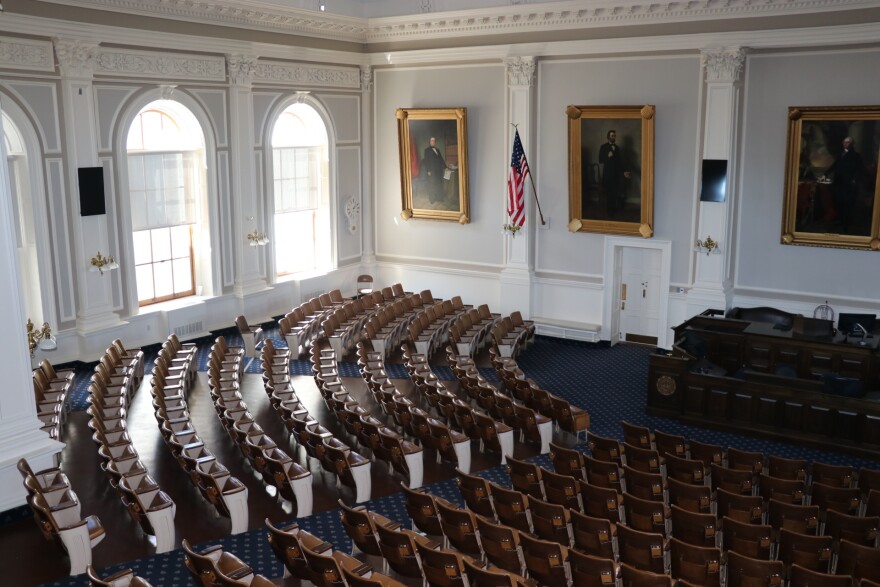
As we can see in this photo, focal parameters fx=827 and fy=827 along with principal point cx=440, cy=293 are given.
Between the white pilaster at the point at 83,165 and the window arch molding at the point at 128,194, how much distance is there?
0.32 meters

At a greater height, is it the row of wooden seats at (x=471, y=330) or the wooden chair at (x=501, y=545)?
the row of wooden seats at (x=471, y=330)

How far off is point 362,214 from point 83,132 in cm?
784

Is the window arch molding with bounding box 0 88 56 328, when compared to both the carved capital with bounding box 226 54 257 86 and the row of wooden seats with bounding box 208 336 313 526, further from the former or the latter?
the carved capital with bounding box 226 54 257 86

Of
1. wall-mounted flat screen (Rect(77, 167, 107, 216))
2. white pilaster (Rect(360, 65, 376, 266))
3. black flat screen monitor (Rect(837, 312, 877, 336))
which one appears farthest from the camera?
white pilaster (Rect(360, 65, 376, 266))

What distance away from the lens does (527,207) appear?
59.2ft

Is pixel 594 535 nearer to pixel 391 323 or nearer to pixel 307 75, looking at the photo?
pixel 391 323

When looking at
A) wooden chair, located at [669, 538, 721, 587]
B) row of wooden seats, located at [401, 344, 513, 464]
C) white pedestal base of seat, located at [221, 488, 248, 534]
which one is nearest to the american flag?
row of wooden seats, located at [401, 344, 513, 464]

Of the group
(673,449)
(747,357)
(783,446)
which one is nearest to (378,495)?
(673,449)

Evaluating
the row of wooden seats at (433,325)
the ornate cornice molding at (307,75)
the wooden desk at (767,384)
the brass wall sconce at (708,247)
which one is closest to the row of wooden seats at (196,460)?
the row of wooden seats at (433,325)

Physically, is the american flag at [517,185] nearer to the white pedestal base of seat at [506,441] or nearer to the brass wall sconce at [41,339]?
the white pedestal base of seat at [506,441]

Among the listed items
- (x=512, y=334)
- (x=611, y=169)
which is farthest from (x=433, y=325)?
(x=611, y=169)

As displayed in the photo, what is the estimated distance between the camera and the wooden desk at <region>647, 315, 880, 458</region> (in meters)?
11.9

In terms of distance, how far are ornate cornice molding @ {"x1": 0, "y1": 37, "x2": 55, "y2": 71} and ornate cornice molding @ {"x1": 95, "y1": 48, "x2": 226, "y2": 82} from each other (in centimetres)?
92

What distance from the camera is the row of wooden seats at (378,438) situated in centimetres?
1020
